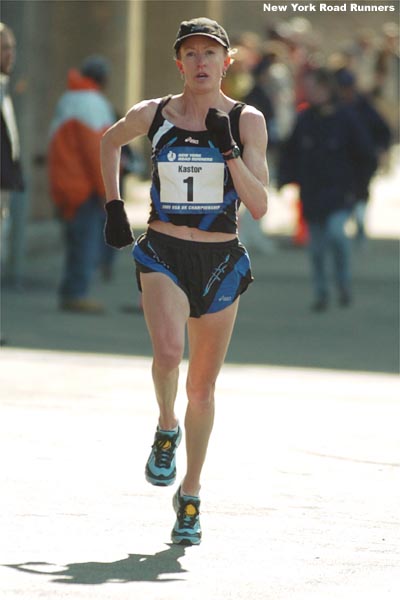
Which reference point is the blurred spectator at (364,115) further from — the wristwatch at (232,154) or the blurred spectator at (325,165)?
the wristwatch at (232,154)

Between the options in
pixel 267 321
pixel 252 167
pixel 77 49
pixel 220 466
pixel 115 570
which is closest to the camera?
pixel 115 570

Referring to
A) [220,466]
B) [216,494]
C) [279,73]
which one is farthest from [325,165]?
[216,494]

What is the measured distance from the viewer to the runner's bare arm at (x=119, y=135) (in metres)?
6.53

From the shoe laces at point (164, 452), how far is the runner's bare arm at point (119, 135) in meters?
0.94

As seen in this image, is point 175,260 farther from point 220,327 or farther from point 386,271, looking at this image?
point 386,271

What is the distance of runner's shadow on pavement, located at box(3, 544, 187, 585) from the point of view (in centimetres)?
579

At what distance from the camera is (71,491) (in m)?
7.17

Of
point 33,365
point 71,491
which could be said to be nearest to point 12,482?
point 71,491

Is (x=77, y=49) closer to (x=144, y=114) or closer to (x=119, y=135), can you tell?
(x=119, y=135)

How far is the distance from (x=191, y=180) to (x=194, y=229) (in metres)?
0.19

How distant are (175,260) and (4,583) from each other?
4.70 ft

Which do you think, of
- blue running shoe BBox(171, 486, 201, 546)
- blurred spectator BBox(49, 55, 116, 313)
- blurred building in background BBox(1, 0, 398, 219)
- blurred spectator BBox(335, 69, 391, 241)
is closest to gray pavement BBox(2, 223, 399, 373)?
blurred spectator BBox(49, 55, 116, 313)

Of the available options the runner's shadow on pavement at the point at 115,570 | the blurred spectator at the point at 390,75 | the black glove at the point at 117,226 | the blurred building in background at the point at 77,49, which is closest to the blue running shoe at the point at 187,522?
the runner's shadow on pavement at the point at 115,570

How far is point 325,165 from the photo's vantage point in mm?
14594
